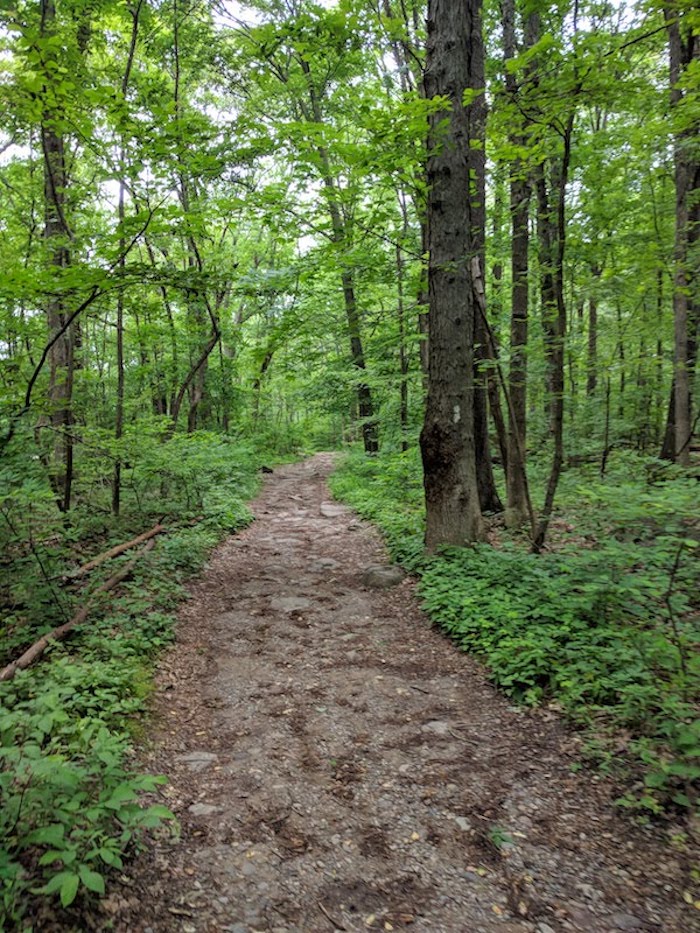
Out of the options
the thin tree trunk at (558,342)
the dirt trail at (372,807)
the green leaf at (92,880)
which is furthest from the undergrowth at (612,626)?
the green leaf at (92,880)

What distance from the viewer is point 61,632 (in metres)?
4.83

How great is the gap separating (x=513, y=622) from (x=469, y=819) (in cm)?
212

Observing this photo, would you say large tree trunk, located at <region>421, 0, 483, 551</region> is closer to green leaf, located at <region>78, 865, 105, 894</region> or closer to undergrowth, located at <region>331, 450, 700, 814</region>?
undergrowth, located at <region>331, 450, 700, 814</region>

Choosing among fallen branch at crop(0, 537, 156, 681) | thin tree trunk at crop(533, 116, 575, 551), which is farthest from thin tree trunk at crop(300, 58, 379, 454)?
fallen branch at crop(0, 537, 156, 681)

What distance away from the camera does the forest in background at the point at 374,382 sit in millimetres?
3354

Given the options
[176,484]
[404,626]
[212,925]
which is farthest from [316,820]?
[176,484]

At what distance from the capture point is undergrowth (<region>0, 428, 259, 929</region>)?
2299 mm

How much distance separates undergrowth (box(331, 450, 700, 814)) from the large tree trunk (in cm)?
64

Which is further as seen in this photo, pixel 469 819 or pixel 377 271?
pixel 377 271

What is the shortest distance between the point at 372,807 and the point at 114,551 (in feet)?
17.9

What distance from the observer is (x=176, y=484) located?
10.9 meters

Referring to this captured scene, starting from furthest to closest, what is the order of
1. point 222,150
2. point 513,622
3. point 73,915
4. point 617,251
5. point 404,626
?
point 617,251 → point 222,150 → point 404,626 → point 513,622 → point 73,915

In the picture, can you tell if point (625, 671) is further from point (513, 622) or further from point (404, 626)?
point (404, 626)

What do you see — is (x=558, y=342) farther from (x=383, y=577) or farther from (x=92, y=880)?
(x=92, y=880)
